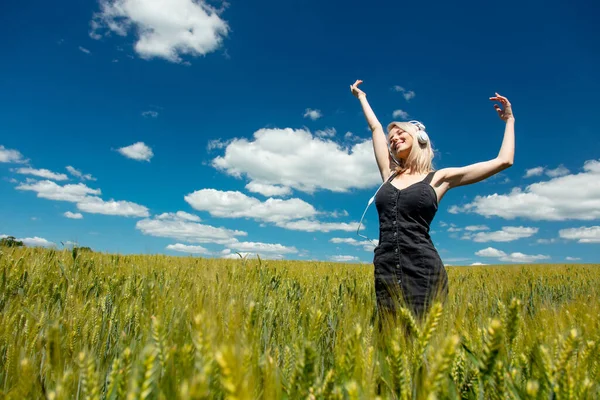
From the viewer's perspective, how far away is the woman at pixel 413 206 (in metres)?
3.35

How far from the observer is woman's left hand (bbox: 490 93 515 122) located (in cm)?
394

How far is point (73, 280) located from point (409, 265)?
10.1 feet

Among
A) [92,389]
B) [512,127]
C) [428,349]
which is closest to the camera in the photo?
[92,389]

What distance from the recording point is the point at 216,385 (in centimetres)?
84

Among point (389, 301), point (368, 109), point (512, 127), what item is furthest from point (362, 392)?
point (368, 109)

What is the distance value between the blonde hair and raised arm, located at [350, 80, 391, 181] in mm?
390

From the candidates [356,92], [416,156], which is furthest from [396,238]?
[356,92]

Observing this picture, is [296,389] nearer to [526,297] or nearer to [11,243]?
[526,297]

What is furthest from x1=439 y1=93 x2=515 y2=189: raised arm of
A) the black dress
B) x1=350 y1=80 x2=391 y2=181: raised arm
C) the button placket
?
x1=350 y1=80 x2=391 y2=181: raised arm

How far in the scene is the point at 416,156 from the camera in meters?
3.90

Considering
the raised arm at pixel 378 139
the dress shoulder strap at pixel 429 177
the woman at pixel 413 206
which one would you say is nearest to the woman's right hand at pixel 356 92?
the raised arm at pixel 378 139

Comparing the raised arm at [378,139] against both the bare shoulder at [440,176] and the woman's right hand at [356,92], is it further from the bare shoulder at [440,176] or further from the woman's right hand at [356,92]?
the bare shoulder at [440,176]

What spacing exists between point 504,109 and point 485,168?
89cm

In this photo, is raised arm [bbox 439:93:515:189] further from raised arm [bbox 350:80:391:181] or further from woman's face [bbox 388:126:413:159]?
raised arm [bbox 350:80:391:181]
